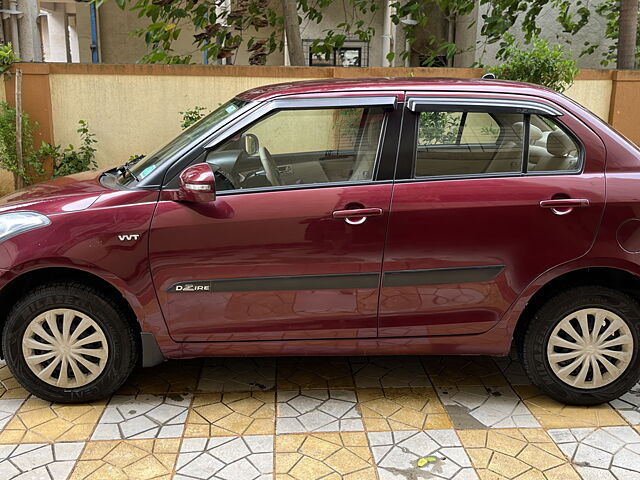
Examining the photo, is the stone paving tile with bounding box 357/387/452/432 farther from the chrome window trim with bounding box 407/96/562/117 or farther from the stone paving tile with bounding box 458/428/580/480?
the chrome window trim with bounding box 407/96/562/117

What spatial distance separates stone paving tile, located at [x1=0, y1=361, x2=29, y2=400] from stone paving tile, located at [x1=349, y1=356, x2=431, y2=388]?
2.00 meters

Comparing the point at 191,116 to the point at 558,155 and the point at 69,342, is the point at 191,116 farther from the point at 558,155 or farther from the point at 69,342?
the point at 558,155

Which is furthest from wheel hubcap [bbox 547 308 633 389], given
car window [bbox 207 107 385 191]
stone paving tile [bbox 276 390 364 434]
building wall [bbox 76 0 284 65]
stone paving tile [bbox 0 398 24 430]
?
building wall [bbox 76 0 284 65]

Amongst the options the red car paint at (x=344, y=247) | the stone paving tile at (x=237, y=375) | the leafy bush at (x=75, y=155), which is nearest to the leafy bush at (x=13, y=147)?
the leafy bush at (x=75, y=155)

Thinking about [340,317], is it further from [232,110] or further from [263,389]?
[232,110]

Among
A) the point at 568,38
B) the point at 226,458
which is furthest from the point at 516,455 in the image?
the point at 568,38

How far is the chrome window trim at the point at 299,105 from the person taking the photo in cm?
357

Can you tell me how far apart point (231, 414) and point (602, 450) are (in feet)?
Answer: 6.44

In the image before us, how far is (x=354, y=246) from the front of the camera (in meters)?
3.48

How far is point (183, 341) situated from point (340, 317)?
35.0 inches

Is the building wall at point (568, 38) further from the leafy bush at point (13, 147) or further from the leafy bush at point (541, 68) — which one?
the leafy bush at point (13, 147)

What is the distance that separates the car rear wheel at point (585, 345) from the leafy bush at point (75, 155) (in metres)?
5.46

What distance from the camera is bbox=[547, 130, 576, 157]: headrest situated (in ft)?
11.9

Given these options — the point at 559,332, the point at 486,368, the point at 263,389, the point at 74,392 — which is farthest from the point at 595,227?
the point at 74,392
